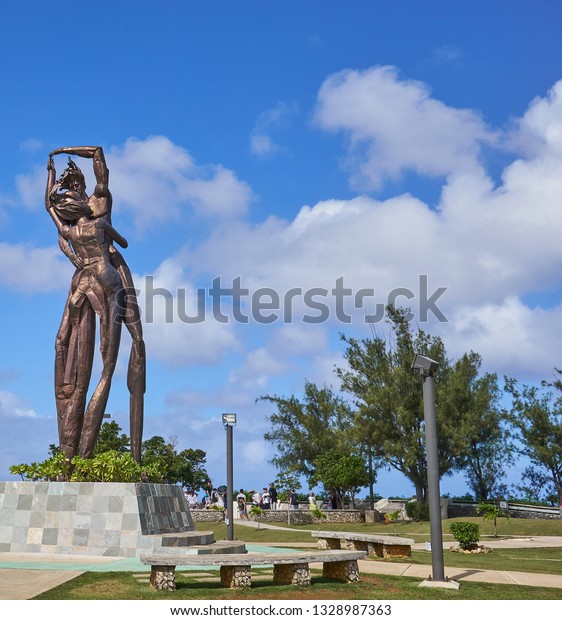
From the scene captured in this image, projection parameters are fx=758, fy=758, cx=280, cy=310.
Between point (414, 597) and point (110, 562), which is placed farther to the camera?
point (110, 562)

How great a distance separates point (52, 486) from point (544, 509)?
91.4 ft

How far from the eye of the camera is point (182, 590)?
846 cm

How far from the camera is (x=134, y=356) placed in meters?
15.5

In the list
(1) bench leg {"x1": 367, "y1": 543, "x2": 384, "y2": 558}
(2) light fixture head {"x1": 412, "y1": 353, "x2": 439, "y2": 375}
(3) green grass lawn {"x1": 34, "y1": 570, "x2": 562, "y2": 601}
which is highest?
(2) light fixture head {"x1": 412, "y1": 353, "x2": 439, "y2": 375}

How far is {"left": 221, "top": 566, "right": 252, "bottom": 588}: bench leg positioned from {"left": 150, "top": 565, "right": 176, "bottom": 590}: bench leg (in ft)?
1.95

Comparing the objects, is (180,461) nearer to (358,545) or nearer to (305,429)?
(305,429)

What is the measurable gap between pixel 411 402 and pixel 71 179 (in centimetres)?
2385

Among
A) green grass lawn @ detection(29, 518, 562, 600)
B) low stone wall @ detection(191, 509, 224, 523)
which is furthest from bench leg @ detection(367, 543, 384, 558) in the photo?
low stone wall @ detection(191, 509, 224, 523)

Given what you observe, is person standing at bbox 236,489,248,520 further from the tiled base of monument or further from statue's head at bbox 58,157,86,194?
statue's head at bbox 58,157,86,194

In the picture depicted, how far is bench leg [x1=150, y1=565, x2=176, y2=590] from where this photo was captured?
844 cm

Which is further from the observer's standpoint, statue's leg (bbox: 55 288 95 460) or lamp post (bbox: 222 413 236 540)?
lamp post (bbox: 222 413 236 540)

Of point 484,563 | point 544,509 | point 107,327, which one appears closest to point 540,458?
point 544,509


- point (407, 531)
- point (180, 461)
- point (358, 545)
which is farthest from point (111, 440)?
point (358, 545)
